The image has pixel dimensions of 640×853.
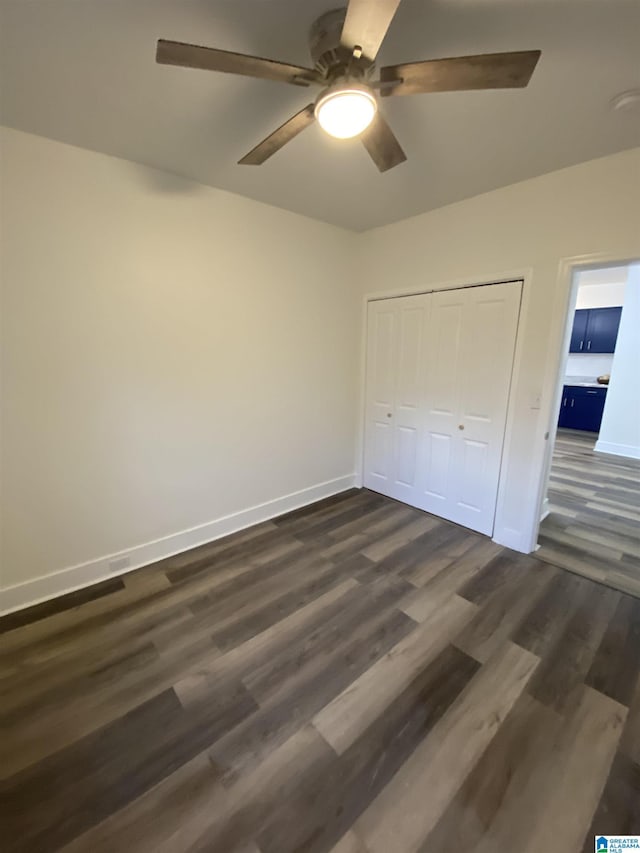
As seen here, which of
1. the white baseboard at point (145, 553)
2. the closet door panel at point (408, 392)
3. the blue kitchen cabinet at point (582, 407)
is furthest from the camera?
the blue kitchen cabinet at point (582, 407)

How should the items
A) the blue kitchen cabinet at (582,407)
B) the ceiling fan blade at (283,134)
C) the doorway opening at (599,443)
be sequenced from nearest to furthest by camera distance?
the ceiling fan blade at (283,134)
the doorway opening at (599,443)
the blue kitchen cabinet at (582,407)

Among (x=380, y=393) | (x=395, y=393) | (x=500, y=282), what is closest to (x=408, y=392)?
(x=395, y=393)

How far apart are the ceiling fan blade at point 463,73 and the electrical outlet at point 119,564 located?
2.94 m

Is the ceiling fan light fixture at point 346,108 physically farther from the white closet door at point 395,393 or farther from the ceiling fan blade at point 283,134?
the white closet door at point 395,393

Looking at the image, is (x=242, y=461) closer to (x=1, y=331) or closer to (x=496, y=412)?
(x=1, y=331)

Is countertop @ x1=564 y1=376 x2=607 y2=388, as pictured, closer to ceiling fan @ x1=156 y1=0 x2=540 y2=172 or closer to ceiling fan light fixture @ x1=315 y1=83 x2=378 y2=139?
ceiling fan @ x1=156 y1=0 x2=540 y2=172

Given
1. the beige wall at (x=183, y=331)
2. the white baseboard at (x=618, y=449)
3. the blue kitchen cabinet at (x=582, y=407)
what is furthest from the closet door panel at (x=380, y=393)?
the blue kitchen cabinet at (x=582, y=407)

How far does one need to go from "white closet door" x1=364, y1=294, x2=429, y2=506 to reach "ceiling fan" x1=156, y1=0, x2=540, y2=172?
6.64 feet

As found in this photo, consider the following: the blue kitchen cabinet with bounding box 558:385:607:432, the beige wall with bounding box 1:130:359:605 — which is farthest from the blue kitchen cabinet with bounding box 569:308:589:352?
the beige wall with bounding box 1:130:359:605

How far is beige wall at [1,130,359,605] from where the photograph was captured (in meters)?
1.97

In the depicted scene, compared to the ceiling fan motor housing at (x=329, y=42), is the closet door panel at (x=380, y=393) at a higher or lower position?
lower

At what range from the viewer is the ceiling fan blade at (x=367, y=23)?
0.94m

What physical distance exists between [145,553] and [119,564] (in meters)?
0.17

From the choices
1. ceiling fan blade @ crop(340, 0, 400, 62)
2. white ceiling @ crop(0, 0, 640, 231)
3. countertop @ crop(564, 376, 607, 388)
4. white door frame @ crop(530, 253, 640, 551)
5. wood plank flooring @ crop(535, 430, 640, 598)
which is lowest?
wood plank flooring @ crop(535, 430, 640, 598)
